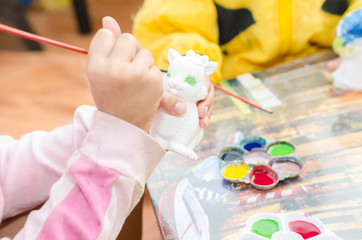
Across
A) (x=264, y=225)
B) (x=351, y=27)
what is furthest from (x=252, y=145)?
(x=351, y=27)

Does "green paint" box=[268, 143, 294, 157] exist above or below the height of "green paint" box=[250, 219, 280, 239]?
below

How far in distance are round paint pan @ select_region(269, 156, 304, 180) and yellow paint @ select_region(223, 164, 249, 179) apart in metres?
0.04

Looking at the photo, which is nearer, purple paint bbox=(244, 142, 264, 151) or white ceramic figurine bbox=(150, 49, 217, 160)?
white ceramic figurine bbox=(150, 49, 217, 160)

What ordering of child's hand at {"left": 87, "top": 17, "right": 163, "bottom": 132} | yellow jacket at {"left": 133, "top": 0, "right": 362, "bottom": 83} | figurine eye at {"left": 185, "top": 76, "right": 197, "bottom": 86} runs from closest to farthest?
child's hand at {"left": 87, "top": 17, "right": 163, "bottom": 132} → figurine eye at {"left": 185, "top": 76, "right": 197, "bottom": 86} → yellow jacket at {"left": 133, "top": 0, "right": 362, "bottom": 83}

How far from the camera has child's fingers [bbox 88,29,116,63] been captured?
39 centimetres

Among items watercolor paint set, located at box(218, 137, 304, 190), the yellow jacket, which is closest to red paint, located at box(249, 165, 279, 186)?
watercolor paint set, located at box(218, 137, 304, 190)

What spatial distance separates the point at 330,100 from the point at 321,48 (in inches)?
8.6

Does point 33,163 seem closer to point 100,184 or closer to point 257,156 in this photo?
point 100,184

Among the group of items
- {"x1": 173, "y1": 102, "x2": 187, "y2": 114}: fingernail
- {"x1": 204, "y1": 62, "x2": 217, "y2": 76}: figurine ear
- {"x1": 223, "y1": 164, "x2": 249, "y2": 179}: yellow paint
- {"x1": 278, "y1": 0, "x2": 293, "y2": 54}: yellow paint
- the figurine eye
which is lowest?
{"x1": 223, "y1": 164, "x2": 249, "y2": 179}: yellow paint

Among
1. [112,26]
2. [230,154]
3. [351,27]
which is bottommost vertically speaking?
[230,154]

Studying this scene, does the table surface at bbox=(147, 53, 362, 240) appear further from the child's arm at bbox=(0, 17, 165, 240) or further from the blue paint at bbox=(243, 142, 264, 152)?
the child's arm at bbox=(0, 17, 165, 240)

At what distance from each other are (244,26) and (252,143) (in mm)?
301

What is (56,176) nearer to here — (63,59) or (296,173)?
(296,173)

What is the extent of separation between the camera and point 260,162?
0.56 m
